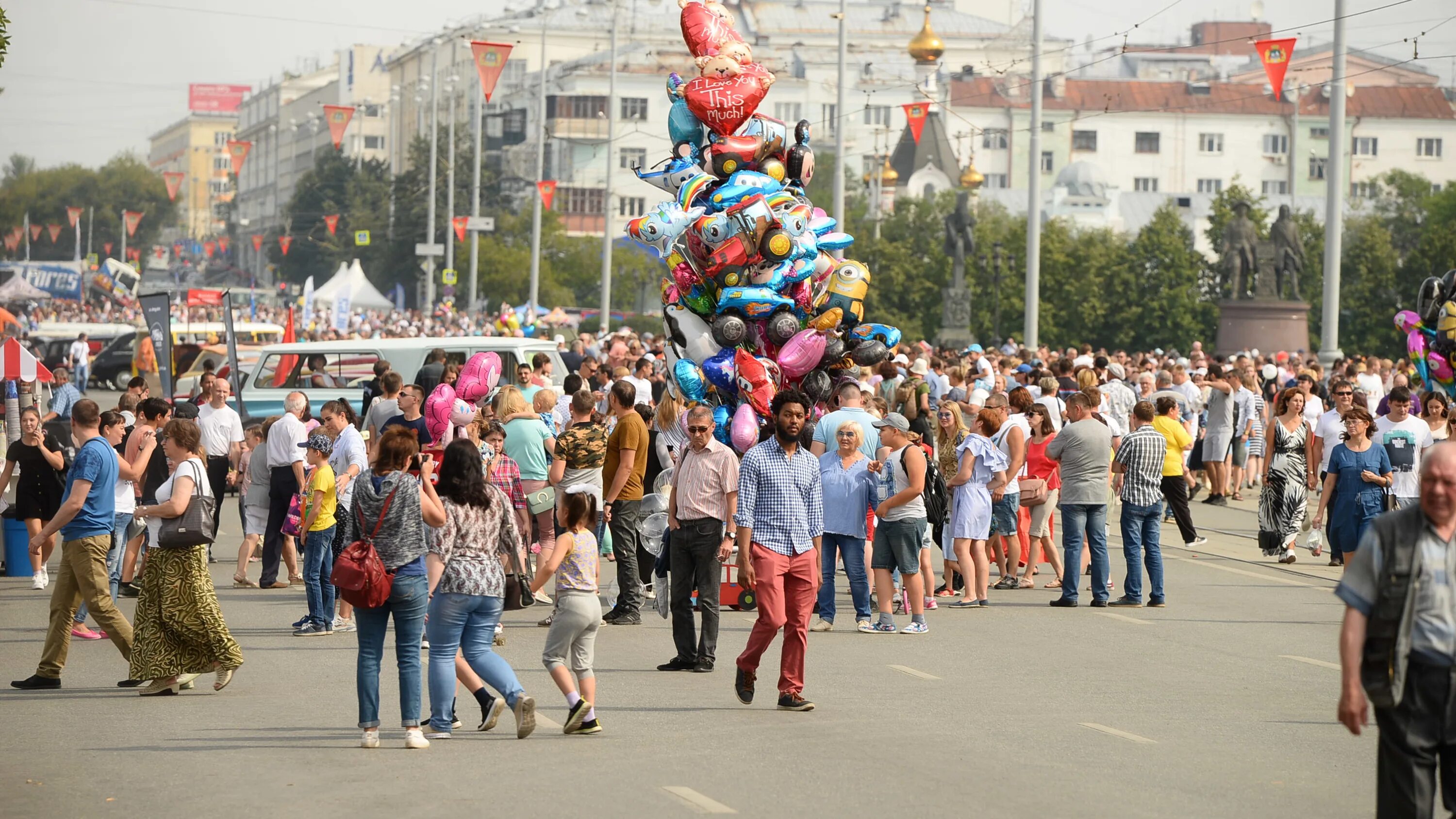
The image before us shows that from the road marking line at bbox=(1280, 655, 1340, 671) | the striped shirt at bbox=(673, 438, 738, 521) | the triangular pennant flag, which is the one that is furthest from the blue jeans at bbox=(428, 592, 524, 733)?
the triangular pennant flag

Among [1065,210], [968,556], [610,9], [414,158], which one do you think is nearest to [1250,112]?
[1065,210]

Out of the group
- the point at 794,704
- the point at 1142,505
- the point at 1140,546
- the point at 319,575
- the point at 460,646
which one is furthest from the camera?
the point at 1140,546

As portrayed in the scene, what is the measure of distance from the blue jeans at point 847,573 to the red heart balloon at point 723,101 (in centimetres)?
484

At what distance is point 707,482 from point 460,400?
4574 mm

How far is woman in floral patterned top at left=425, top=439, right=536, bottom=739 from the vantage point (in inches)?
370

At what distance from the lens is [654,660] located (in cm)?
1245

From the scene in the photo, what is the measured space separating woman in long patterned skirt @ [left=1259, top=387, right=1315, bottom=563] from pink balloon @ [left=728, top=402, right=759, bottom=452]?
5.13 meters

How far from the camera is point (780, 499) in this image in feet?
35.4

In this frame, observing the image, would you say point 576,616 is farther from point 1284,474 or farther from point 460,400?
point 1284,474

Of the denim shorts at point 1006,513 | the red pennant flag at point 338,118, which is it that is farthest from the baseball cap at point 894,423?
the red pennant flag at point 338,118

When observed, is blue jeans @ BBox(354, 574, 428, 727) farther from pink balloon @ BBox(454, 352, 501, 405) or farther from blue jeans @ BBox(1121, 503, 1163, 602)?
pink balloon @ BBox(454, 352, 501, 405)

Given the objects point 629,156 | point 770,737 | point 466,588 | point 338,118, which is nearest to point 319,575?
point 466,588

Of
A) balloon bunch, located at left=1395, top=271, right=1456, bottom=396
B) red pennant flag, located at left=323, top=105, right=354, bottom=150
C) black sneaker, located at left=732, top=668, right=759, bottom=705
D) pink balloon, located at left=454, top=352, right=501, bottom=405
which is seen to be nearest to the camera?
black sneaker, located at left=732, top=668, right=759, bottom=705

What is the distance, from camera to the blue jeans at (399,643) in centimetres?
927
